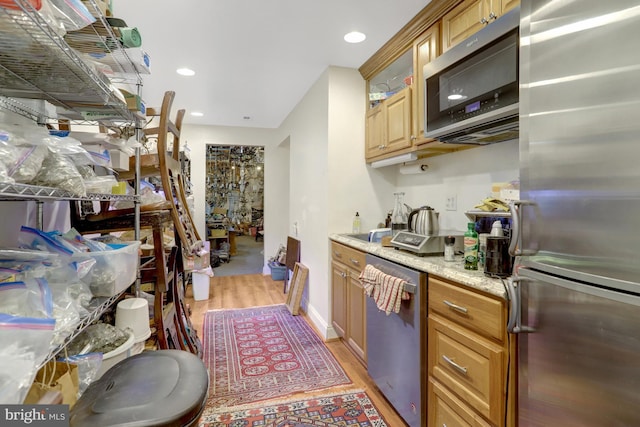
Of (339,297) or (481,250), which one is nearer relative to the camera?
(481,250)

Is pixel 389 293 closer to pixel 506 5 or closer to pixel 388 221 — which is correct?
pixel 388 221

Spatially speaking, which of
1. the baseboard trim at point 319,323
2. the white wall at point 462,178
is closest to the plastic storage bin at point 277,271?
the baseboard trim at point 319,323

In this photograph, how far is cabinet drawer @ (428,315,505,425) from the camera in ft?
3.97

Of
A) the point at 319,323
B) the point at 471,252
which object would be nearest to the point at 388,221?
the point at 319,323

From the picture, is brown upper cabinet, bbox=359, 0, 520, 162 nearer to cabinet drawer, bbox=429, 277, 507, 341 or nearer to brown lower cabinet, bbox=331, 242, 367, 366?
brown lower cabinet, bbox=331, 242, 367, 366

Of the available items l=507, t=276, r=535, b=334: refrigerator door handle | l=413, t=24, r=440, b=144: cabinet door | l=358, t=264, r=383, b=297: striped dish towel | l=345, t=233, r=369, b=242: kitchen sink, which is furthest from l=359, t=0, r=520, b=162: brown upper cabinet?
l=507, t=276, r=535, b=334: refrigerator door handle

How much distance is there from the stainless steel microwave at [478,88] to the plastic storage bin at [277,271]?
11.3 feet

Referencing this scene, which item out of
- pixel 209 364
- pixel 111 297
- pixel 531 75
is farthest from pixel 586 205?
pixel 209 364

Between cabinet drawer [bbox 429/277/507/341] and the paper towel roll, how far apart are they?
1.31m

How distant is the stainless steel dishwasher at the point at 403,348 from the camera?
1614 millimetres

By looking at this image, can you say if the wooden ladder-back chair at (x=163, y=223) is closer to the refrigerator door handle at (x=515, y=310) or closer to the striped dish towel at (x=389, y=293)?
the striped dish towel at (x=389, y=293)

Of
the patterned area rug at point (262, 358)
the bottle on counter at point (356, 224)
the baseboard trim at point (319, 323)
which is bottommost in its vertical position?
the patterned area rug at point (262, 358)

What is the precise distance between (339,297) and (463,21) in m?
2.18

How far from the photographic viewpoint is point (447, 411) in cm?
147
